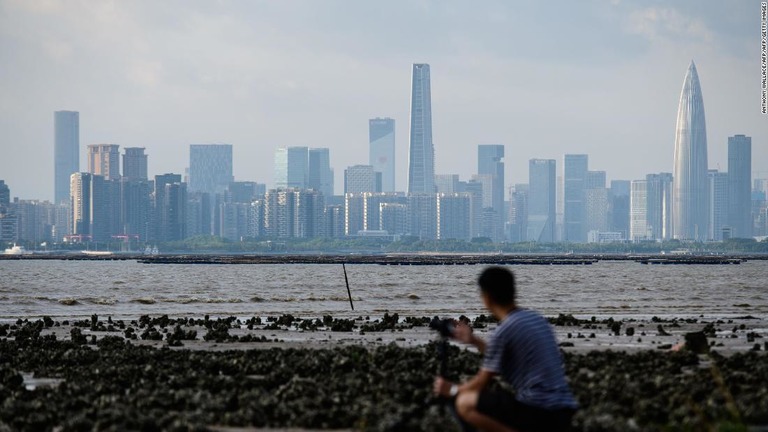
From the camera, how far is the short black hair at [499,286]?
1227cm

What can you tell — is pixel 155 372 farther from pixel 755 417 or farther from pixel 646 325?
pixel 646 325

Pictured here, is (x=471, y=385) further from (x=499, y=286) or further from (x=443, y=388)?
(x=499, y=286)

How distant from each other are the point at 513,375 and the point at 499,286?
103 cm

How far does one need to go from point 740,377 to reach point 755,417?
215 inches

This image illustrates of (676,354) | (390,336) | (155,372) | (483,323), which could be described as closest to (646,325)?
(483,323)

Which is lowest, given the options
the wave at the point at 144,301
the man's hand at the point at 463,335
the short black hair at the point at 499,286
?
the wave at the point at 144,301

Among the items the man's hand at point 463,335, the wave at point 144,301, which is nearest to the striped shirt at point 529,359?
the man's hand at point 463,335

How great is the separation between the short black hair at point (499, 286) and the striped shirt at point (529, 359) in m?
0.20

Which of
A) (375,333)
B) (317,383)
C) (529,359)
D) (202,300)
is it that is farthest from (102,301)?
(529,359)

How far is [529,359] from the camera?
12445mm

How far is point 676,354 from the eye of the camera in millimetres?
24875

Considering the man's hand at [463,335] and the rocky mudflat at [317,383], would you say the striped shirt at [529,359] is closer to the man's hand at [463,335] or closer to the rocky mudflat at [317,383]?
the man's hand at [463,335]

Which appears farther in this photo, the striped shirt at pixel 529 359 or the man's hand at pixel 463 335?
the striped shirt at pixel 529 359

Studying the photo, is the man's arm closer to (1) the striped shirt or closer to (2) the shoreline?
(1) the striped shirt
